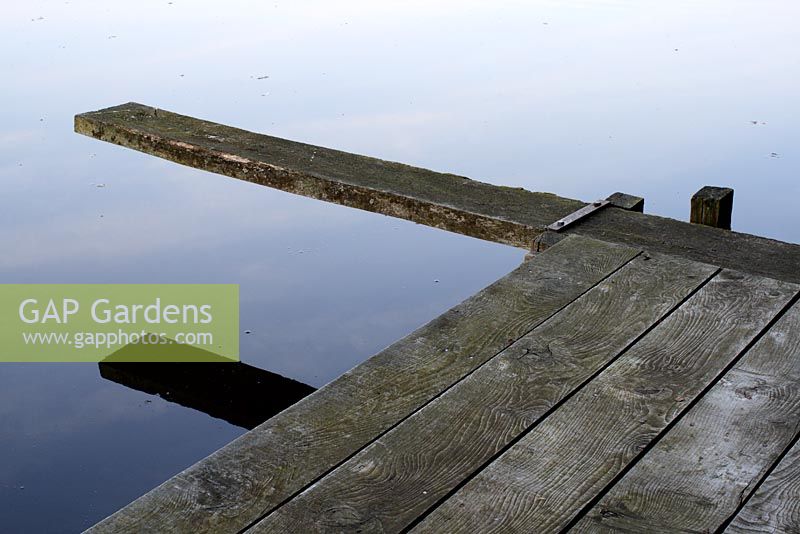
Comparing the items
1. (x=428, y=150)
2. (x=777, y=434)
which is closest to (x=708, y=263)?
(x=777, y=434)

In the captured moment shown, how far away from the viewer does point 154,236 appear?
530 centimetres

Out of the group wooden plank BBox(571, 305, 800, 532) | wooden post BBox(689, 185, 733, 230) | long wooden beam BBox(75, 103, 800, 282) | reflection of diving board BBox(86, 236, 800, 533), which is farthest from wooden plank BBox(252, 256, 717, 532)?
wooden post BBox(689, 185, 733, 230)

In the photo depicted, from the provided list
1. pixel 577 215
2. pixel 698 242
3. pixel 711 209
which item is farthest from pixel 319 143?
pixel 698 242

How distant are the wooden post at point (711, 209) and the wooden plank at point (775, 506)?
4.84ft

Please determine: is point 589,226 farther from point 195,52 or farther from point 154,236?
point 195,52

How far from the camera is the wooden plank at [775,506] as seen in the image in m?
1.77

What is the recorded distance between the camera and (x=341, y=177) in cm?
365

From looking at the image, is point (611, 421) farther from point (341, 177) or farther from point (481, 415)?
point (341, 177)

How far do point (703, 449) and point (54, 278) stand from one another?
356 centimetres

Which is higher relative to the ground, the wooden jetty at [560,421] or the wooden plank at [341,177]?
the wooden plank at [341,177]

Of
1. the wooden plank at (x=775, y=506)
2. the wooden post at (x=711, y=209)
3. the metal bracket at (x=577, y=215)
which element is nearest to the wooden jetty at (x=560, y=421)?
the wooden plank at (x=775, y=506)

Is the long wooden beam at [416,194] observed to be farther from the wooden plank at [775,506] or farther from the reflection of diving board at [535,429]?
the wooden plank at [775,506]

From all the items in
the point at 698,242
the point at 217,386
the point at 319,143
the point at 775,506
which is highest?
the point at 698,242

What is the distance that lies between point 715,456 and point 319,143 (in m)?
4.80
